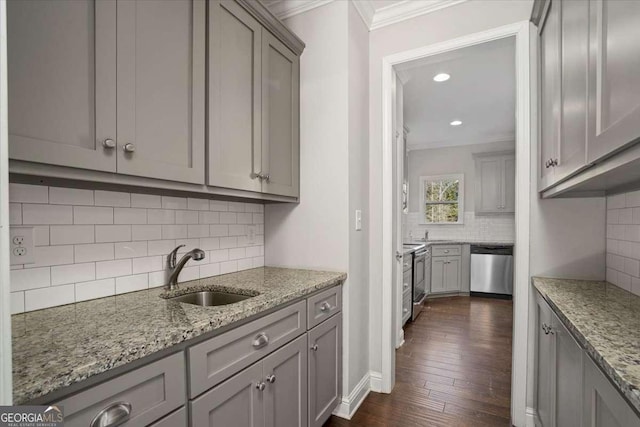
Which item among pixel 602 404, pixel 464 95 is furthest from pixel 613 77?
pixel 464 95

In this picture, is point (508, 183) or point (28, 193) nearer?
point (28, 193)

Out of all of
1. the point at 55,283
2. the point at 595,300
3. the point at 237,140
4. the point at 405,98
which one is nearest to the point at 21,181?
the point at 55,283

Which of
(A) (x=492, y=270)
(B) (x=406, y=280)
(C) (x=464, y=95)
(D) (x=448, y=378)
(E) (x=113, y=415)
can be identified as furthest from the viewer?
(A) (x=492, y=270)

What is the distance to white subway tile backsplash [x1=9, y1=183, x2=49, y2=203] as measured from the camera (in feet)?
3.60

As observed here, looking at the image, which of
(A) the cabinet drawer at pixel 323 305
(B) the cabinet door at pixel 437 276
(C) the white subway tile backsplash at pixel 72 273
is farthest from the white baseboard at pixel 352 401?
(B) the cabinet door at pixel 437 276

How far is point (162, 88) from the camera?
1.28m

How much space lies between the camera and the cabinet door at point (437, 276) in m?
5.20

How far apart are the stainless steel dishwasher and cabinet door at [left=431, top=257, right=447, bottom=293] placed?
518mm

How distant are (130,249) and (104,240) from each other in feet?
0.40

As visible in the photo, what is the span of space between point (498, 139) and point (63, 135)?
610cm

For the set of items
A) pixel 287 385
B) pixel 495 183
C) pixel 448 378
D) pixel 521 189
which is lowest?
pixel 448 378

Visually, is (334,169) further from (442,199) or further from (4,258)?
(442,199)

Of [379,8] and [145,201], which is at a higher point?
[379,8]

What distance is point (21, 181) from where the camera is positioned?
1.09 metres
